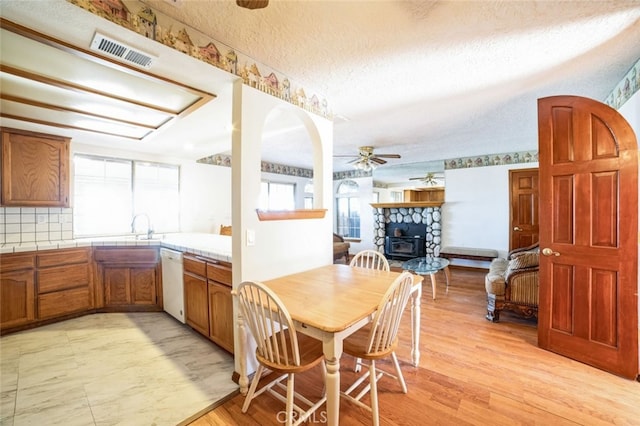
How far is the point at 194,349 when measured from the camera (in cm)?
245

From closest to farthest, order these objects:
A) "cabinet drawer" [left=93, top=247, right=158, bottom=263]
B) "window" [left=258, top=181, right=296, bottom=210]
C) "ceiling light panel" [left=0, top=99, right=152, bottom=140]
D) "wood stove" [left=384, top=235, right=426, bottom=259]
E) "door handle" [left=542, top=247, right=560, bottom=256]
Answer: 1. "door handle" [left=542, top=247, right=560, bottom=256]
2. "ceiling light panel" [left=0, top=99, right=152, bottom=140]
3. "cabinet drawer" [left=93, top=247, right=158, bottom=263]
4. "window" [left=258, top=181, right=296, bottom=210]
5. "wood stove" [left=384, top=235, right=426, bottom=259]

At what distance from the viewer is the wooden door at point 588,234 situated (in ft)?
6.52

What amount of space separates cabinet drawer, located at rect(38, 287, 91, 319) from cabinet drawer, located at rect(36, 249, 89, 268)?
1.09 ft

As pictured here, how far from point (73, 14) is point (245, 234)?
1.49m

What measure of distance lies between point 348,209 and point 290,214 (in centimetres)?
536

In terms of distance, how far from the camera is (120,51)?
1.62m

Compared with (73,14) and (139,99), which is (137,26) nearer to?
(73,14)

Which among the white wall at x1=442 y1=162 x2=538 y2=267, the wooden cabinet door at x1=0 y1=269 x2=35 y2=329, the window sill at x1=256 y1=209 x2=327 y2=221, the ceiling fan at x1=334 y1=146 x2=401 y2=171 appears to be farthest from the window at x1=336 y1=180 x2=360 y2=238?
the wooden cabinet door at x1=0 y1=269 x2=35 y2=329

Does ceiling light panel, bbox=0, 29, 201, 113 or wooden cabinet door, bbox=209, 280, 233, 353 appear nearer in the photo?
ceiling light panel, bbox=0, 29, 201, 113

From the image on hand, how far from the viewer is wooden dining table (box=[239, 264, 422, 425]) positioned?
1.30 metres

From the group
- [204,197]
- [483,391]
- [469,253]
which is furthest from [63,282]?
[469,253]

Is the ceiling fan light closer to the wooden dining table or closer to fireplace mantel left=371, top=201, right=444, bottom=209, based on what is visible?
the wooden dining table

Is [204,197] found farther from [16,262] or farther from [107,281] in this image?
[16,262]

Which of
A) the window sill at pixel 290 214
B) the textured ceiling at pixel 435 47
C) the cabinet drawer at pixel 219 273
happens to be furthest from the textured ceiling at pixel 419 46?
the cabinet drawer at pixel 219 273
